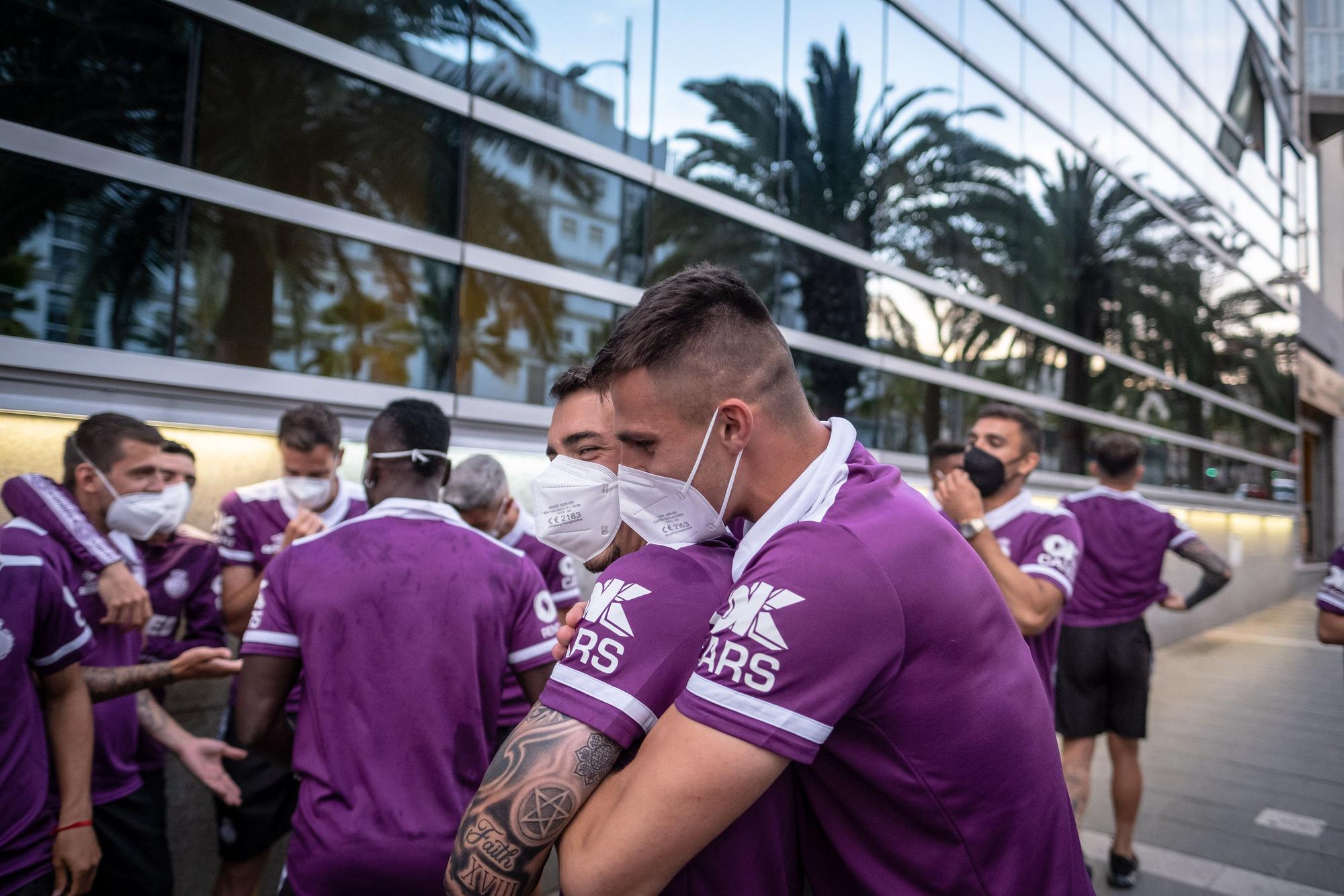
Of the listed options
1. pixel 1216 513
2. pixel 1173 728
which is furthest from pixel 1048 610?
pixel 1216 513

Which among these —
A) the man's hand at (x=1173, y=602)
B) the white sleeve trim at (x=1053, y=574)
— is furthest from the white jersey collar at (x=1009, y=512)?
the man's hand at (x=1173, y=602)

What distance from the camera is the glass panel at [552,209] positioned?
5.71 metres

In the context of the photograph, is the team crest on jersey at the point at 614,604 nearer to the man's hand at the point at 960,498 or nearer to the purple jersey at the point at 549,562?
the purple jersey at the point at 549,562

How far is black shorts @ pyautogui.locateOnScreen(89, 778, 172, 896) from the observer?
10.3ft

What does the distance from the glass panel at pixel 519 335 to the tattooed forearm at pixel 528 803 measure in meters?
4.38

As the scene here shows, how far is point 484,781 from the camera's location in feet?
4.91

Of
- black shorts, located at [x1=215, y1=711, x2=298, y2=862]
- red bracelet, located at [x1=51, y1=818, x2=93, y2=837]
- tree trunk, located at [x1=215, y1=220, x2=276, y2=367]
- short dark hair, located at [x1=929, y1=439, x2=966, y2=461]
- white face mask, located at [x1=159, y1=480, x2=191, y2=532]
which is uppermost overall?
tree trunk, located at [x1=215, y1=220, x2=276, y2=367]

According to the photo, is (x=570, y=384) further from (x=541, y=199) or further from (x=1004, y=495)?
(x=541, y=199)

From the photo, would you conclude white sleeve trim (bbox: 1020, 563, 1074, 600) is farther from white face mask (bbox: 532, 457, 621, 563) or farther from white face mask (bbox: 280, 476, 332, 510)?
white face mask (bbox: 280, 476, 332, 510)

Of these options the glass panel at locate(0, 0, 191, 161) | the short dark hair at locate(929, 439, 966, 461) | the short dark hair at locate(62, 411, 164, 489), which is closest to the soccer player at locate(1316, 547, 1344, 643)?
the short dark hair at locate(929, 439, 966, 461)

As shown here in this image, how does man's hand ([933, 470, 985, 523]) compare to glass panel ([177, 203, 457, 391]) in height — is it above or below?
below

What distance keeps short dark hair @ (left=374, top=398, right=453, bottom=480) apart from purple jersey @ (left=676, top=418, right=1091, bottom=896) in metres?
1.57

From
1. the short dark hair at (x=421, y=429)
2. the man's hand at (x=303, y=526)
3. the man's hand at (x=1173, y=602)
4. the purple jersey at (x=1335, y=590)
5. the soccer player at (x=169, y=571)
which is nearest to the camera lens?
the short dark hair at (x=421, y=429)

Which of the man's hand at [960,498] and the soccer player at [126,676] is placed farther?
the man's hand at [960,498]
